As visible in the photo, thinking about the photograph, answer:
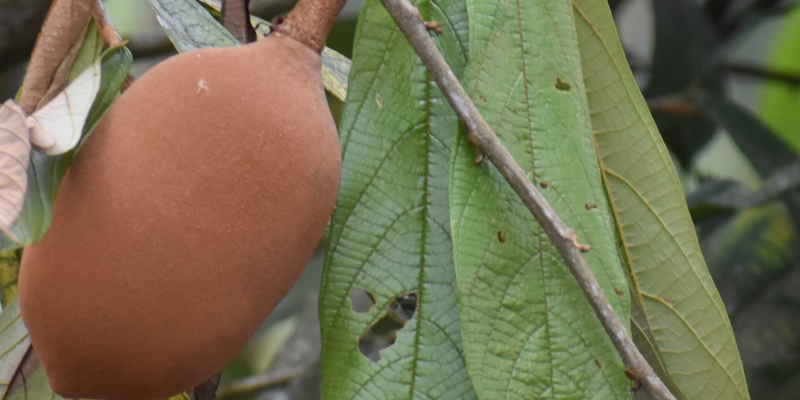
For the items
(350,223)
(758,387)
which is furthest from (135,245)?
(758,387)

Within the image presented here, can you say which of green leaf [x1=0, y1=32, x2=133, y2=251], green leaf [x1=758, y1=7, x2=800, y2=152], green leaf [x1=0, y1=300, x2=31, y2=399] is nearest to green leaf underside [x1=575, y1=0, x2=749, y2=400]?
green leaf [x1=0, y1=32, x2=133, y2=251]

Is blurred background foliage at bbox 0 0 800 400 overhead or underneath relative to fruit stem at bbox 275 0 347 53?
underneath

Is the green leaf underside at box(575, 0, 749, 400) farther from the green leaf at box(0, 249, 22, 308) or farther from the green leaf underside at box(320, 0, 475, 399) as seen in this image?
the green leaf at box(0, 249, 22, 308)

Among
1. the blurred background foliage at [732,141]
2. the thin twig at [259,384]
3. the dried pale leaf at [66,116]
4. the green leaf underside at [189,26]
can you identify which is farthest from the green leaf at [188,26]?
the thin twig at [259,384]

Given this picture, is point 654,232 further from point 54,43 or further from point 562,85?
point 54,43

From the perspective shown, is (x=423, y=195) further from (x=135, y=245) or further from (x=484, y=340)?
(x=135, y=245)
